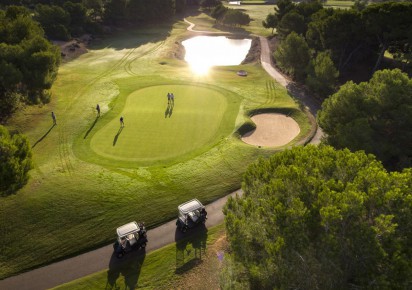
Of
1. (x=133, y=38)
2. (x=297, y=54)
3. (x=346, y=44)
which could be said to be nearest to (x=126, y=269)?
(x=297, y=54)

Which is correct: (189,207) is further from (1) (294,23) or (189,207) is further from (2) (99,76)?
(1) (294,23)

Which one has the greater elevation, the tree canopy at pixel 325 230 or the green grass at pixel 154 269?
the tree canopy at pixel 325 230

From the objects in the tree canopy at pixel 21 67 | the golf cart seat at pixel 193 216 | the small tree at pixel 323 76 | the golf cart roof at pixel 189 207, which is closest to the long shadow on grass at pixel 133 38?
the tree canopy at pixel 21 67

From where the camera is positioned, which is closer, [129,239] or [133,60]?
[129,239]

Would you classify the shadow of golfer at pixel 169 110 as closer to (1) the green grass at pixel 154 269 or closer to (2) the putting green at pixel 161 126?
(2) the putting green at pixel 161 126

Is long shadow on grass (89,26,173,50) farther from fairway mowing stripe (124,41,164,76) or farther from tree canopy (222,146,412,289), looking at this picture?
tree canopy (222,146,412,289)

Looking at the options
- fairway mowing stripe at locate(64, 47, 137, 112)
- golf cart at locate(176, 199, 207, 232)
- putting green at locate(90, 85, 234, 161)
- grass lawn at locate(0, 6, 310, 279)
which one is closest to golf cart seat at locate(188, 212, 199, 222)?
golf cart at locate(176, 199, 207, 232)
